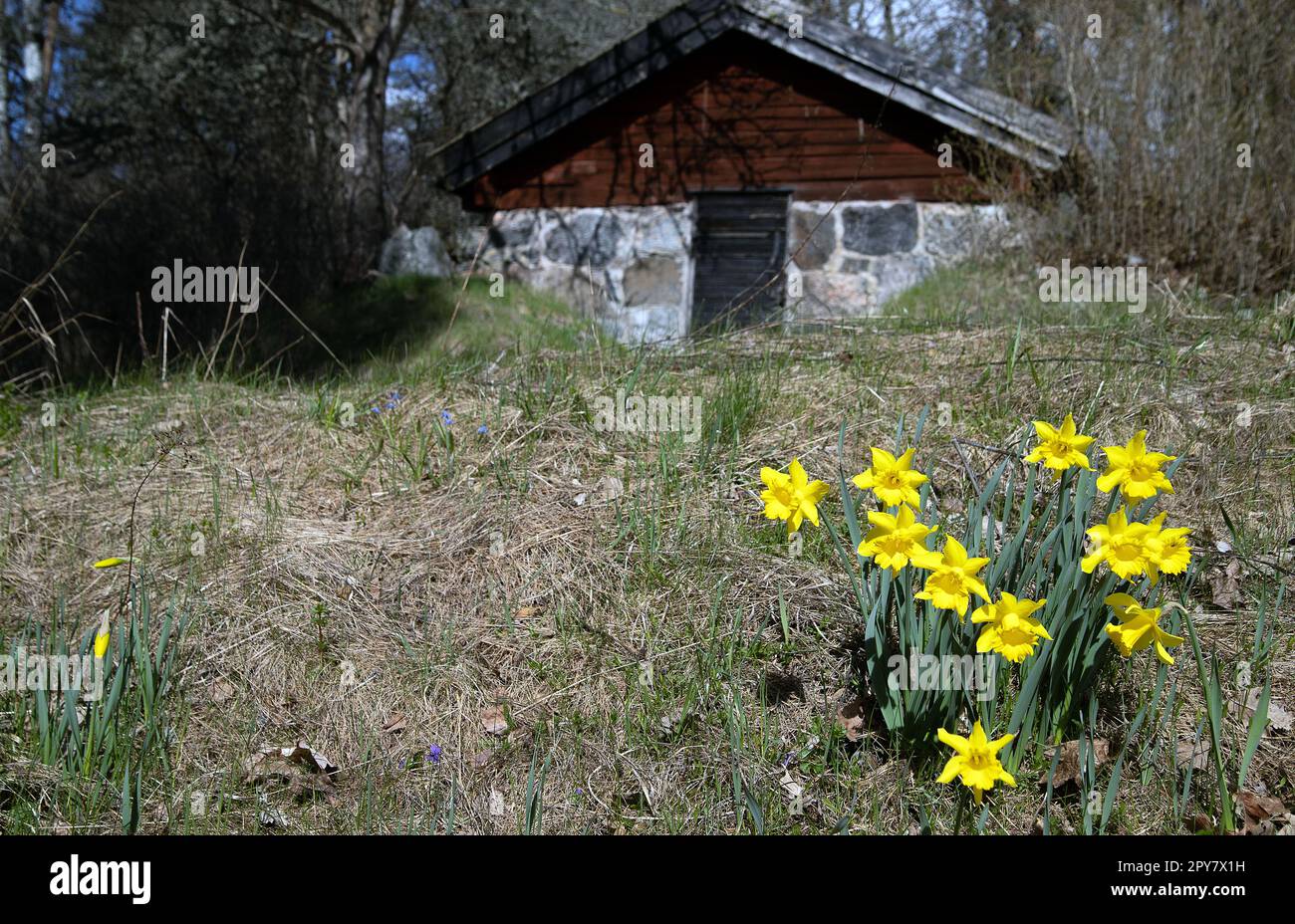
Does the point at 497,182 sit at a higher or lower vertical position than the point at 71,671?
higher

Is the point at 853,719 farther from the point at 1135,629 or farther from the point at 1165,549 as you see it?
the point at 1165,549

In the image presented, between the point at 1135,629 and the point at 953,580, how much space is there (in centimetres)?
47

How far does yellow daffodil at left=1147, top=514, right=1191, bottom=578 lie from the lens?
2281mm

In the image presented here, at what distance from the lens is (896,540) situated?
95.3 inches

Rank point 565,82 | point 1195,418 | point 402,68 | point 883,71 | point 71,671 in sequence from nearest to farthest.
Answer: point 71,671, point 1195,418, point 883,71, point 565,82, point 402,68

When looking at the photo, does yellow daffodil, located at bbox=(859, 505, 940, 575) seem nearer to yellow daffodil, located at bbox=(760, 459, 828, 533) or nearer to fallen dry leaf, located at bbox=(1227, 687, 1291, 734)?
yellow daffodil, located at bbox=(760, 459, 828, 533)

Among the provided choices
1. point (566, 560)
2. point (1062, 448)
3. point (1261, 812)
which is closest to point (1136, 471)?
point (1062, 448)

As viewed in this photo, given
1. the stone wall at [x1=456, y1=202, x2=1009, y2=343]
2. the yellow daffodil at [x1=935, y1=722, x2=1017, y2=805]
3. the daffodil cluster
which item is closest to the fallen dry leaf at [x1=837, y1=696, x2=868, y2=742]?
the daffodil cluster

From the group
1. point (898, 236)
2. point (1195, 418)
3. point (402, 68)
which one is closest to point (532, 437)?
point (1195, 418)

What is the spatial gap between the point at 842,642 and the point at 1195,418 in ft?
6.99

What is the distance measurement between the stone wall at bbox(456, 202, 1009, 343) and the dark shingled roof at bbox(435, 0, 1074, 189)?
81cm

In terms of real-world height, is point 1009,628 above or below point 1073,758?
above

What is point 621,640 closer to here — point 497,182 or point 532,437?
point 532,437

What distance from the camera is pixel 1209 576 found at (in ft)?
Answer: 10.6
